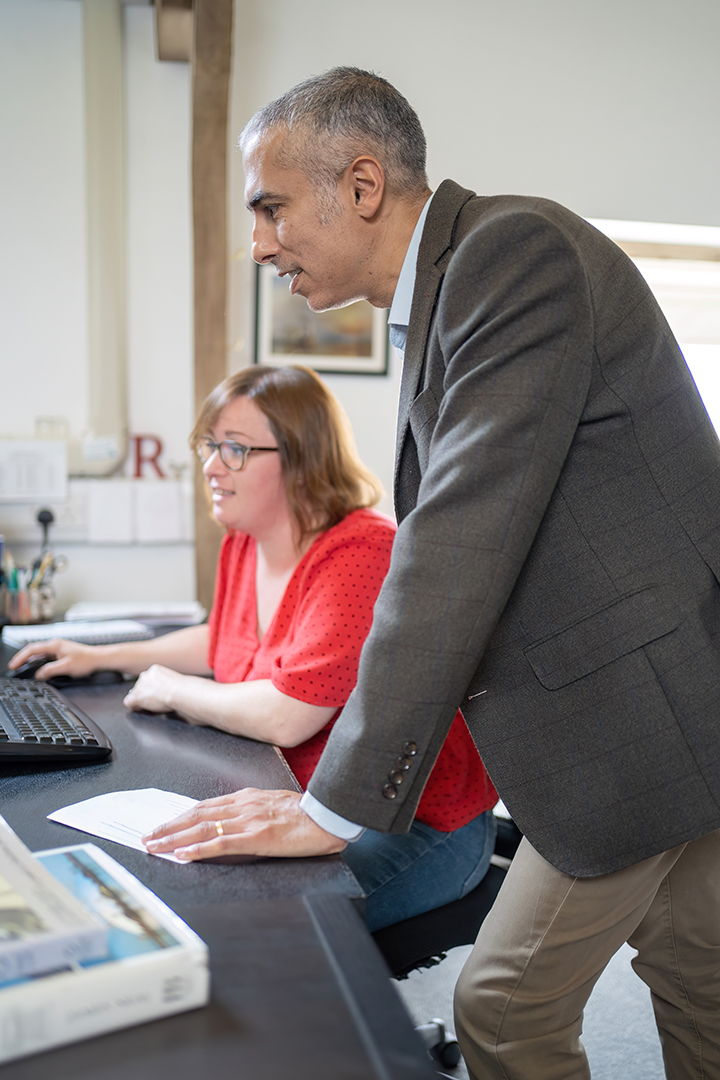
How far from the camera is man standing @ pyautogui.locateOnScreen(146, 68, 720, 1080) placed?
836 millimetres

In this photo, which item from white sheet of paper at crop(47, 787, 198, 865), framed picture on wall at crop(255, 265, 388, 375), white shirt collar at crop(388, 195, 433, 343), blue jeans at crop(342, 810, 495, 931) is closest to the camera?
white sheet of paper at crop(47, 787, 198, 865)

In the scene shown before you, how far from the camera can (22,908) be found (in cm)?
57

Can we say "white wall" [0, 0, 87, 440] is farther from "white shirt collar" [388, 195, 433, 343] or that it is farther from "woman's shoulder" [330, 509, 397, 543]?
"white shirt collar" [388, 195, 433, 343]

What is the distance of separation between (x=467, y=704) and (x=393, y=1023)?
1.37 ft

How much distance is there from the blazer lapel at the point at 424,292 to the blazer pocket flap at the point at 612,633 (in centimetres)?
26

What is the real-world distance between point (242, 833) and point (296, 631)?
1.83 ft

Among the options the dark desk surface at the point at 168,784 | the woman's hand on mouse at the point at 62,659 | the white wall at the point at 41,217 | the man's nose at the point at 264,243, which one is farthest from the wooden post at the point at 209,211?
the man's nose at the point at 264,243

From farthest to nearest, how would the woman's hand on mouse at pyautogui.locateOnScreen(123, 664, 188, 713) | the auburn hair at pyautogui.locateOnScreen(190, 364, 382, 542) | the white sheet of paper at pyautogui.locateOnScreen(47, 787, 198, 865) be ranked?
1. the auburn hair at pyautogui.locateOnScreen(190, 364, 382, 542)
2. the woman's hand on mouse at pyautogui.locateOnScreen(123, 664, 188, 713)
3. the white sheet of paper at pyautogui.locateOnScreen(47, 787, 198, 865)

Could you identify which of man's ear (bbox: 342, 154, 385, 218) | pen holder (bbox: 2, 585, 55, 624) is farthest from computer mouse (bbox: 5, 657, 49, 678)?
man's ear (bbox: 342, 154, 385, 218)

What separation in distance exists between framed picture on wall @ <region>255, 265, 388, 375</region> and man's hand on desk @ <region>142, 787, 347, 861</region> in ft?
6.69

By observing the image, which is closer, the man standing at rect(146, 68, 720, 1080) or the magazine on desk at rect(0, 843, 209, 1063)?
the magazine on desk at rect(0, 843, 209, 1063)

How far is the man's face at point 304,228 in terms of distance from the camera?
3.39ft

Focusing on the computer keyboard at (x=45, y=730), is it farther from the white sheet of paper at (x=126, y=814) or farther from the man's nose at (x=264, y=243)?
the man's nose at (x=264, y=243)

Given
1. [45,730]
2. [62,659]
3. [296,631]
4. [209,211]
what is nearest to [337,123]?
[296,631]
